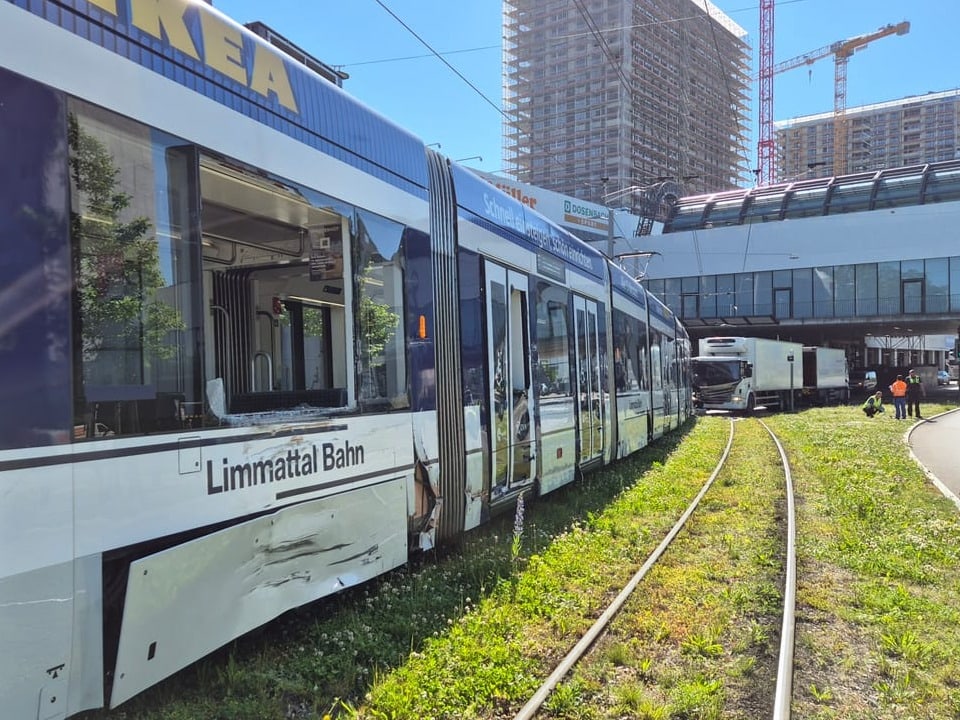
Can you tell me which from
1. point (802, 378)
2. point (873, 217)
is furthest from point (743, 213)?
point (802, 378)

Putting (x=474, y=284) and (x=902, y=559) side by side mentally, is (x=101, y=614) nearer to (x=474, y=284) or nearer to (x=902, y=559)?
(x=474, y=284)

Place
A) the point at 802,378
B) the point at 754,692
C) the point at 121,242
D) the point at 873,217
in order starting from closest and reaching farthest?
the point at 121,242 < the point at 754,692 < the point at 802,378 < the point at 873,217

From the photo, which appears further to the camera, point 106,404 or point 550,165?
point 550,165

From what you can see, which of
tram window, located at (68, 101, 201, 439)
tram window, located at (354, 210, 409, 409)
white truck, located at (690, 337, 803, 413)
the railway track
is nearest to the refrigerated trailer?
white truck, located at (690, 337, 803, 413)

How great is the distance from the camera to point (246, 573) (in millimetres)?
3691

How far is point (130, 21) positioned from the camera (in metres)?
3.22

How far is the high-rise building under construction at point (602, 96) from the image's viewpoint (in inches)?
3359

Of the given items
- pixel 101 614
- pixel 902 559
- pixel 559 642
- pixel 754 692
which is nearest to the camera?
pixel 101 614

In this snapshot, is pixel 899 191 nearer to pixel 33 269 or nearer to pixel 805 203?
pixel 805 203

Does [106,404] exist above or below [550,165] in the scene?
below

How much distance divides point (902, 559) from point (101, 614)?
268 inches

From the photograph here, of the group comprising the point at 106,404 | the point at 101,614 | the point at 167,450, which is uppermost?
the point at 106,404

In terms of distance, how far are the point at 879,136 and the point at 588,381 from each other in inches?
5310

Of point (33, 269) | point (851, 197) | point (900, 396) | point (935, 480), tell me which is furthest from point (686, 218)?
point (33, 269)
